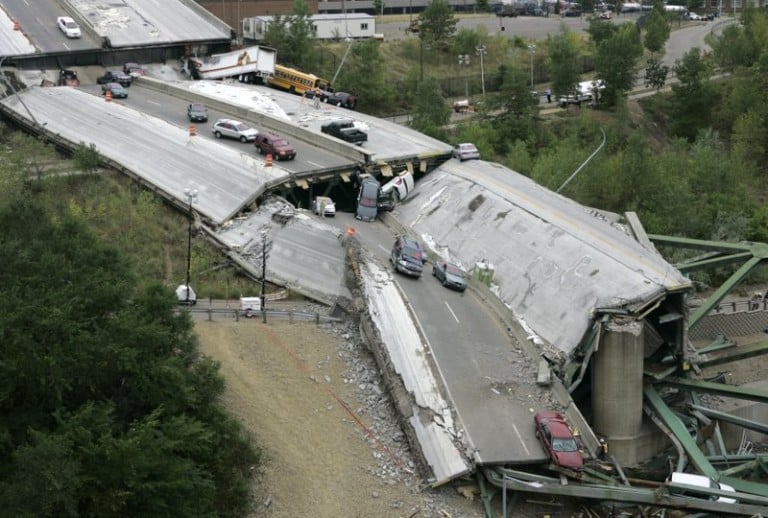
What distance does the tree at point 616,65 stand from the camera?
8056cm

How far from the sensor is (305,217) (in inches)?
1781

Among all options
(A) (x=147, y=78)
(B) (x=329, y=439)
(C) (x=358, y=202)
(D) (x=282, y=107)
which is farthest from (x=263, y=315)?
(A) (x=147, y=78)

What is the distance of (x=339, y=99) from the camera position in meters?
68.2

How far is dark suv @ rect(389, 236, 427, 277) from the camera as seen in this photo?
135ft

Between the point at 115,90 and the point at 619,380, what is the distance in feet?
116

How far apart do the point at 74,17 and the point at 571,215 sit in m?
40.9

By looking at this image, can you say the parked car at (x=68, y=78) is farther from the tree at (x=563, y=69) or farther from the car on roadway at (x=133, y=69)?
the tree at (x=563, y=69)

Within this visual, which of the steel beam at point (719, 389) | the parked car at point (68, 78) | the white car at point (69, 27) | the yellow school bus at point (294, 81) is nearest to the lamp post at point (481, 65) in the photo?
the yellow school bus at point (294, 81)

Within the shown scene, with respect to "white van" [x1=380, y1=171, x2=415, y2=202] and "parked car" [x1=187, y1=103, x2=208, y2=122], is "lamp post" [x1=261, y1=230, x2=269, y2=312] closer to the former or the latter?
"white van" [x1=380, y1=171, x2=415, y2=202]

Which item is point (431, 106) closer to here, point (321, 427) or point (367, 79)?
point (367, 79)

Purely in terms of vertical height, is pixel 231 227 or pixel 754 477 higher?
pixel 231 227

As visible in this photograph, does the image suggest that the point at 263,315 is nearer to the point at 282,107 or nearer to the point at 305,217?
the point at 305,217

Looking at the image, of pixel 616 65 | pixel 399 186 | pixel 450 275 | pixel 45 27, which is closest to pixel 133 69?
pixel 45 27

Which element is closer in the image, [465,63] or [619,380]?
→ [619,380]
